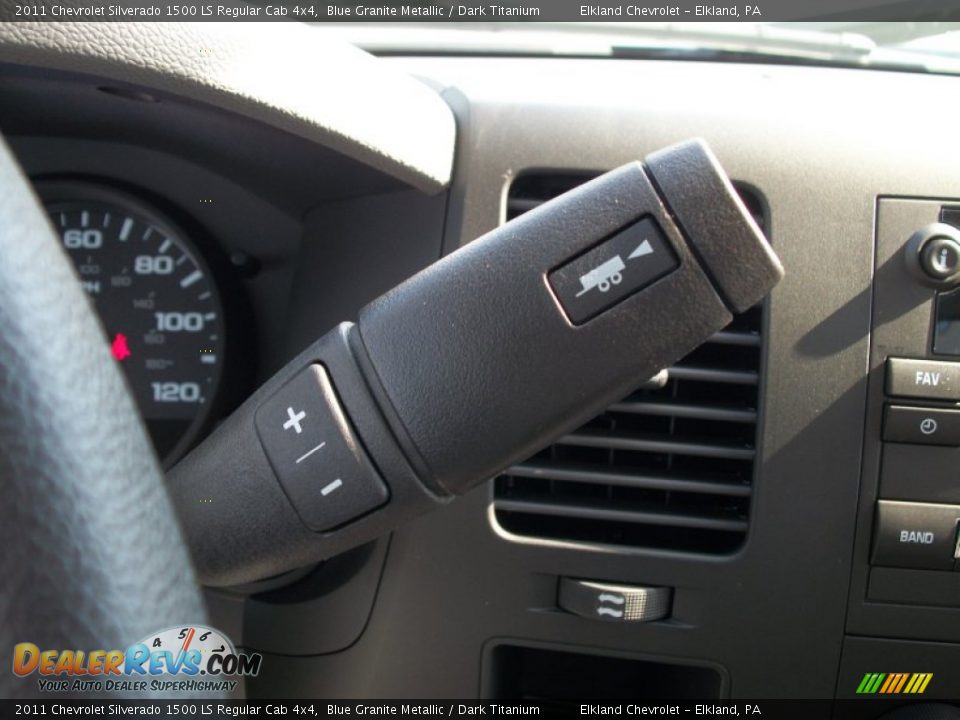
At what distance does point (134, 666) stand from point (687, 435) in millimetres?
948

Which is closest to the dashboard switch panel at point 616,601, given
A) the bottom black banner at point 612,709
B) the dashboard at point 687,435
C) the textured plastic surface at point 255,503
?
the dashboard at point 687,435

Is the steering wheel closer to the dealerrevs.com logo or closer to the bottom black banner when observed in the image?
the dealerrevs.com logo

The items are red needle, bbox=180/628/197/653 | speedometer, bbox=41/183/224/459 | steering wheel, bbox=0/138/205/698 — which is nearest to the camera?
steering wheel, bbox=0/138/205/698

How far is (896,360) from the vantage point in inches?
52.2

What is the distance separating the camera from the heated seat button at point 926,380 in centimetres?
131

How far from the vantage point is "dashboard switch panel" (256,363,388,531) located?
A: 0.98 metres

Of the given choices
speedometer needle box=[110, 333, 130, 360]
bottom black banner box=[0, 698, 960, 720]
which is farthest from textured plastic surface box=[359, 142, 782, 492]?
speedometer needle box=[110, 333, 130, 360]

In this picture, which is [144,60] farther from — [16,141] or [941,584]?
[941,584]

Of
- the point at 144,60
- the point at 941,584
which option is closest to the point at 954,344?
the point at 941,584

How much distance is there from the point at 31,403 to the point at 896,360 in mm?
1095

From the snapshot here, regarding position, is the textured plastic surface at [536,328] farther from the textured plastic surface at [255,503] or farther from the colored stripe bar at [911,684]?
the colored stripe bar at [911,684]

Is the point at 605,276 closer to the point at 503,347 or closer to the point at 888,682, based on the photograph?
the point at 503,347

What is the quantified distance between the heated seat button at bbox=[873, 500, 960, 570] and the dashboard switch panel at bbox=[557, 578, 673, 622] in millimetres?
289

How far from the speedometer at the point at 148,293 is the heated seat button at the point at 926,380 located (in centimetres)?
98
